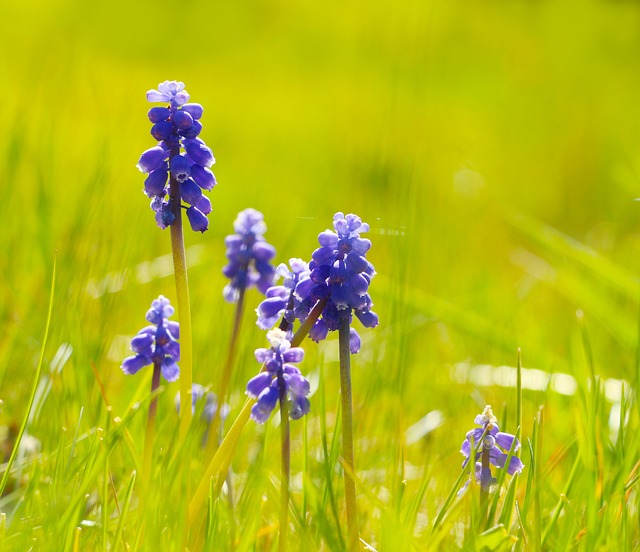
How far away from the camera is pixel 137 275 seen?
157 inches

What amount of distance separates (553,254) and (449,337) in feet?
3.76

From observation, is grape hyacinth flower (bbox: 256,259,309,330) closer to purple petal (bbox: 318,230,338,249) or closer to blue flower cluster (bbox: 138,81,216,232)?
purple petal (bbox: 318,230,338,249)

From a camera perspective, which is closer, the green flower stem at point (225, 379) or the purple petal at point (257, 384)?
the purple petal at point (257, 384)

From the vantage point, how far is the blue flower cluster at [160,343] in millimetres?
2133

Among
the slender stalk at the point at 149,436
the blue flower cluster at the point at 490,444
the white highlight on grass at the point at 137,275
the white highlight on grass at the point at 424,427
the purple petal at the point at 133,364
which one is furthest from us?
the white highlight on grass at the point at 137,275

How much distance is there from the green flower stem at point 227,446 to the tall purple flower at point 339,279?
3cm

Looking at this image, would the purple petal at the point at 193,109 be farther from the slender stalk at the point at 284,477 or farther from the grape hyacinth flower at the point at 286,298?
the slender stalk at the point at 284,477

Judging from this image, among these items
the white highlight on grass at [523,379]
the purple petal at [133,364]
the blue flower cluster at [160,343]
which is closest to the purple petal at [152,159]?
the blue flower cluster at [160,343]

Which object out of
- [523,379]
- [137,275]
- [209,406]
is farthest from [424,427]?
[137,275]

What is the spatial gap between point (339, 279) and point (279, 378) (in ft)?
0.75

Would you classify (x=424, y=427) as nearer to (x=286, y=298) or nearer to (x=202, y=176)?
(x=286, y=298)

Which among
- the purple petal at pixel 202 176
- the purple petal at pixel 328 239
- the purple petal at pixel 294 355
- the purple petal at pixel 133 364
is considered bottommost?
the purple petal at pixel 294 355

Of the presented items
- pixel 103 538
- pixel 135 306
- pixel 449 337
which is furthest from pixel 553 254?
pixel 103 538

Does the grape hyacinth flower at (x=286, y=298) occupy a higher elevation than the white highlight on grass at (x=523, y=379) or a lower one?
lower
